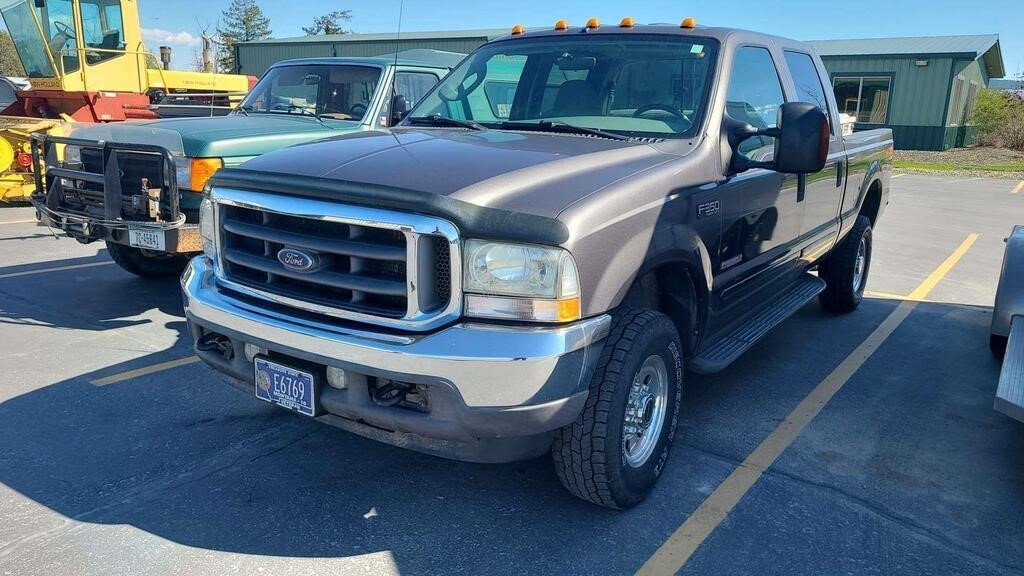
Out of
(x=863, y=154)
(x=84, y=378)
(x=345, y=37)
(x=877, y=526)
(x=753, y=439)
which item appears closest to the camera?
(x=877, y=526)

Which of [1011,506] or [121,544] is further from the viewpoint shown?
[1011,506]

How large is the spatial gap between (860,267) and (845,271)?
0.53 m

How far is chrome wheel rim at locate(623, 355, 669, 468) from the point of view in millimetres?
3295

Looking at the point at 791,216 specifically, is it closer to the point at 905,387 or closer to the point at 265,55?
the point at 905,387

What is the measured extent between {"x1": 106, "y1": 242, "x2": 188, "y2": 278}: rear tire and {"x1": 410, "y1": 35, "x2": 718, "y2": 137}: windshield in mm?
3555

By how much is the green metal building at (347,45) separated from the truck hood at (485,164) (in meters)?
29.7

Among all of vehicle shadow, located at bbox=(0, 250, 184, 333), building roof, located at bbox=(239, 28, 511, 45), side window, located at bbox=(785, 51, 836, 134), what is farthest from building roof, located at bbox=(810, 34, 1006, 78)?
vehicle shadow, located at bbox=(0, 250, 184, 333)

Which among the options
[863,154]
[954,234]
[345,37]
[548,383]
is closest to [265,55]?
[345,37]

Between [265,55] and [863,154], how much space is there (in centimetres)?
3678

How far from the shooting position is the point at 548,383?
274 centimetres

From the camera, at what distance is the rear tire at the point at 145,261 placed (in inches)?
271

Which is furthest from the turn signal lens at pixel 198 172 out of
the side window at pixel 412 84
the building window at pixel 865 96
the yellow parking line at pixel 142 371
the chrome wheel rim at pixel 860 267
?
the building window at pixel 865 96

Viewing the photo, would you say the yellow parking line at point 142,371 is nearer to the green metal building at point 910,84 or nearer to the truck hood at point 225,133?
the truck hood at point 225,133

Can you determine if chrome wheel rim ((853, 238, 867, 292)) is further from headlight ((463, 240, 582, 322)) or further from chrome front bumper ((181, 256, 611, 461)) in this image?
headlight ((463, 240, 582, 322))
